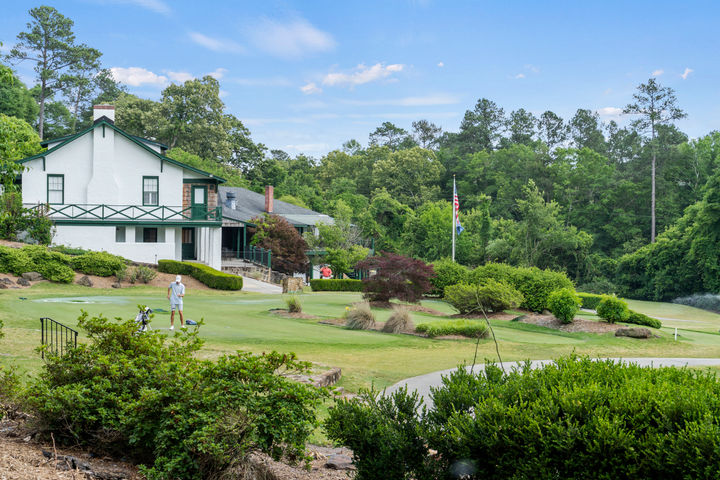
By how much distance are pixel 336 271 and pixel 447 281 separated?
1305 centimetres

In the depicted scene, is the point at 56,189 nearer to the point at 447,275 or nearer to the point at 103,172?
the point at 103,172

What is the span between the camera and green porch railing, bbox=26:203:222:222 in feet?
122

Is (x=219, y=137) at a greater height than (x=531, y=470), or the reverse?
(x=219, y=137)

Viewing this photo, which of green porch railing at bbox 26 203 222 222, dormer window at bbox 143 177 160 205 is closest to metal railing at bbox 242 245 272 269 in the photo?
green porch railing at bbox 26 203 222 222

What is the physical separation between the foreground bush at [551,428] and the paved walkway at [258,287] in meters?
28.0

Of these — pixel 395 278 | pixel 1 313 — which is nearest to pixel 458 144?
pixel 395 278

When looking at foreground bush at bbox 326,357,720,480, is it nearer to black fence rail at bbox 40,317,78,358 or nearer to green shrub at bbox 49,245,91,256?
black fence rail at bbox 40,317,78,358

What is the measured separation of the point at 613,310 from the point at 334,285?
17148mm

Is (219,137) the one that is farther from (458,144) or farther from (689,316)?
(689,316)

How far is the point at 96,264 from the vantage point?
3033 centimetres

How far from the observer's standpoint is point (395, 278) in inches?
1035

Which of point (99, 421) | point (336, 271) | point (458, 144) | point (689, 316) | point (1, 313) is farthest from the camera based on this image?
point (458, 144)

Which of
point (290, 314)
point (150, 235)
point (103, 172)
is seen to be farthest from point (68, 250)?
point (290, 314)

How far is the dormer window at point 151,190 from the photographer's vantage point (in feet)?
130
